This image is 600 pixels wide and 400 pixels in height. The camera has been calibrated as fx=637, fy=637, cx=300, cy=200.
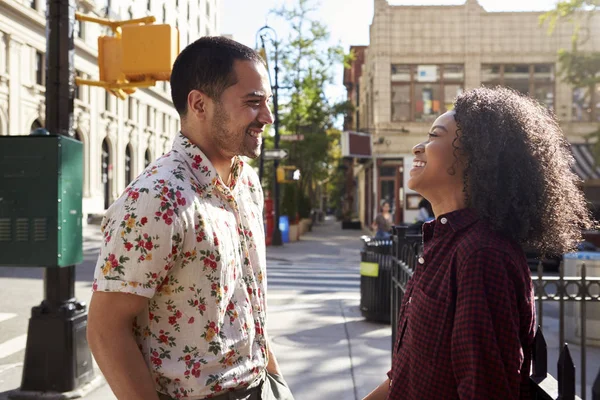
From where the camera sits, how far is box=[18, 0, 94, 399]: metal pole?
16.4 feet

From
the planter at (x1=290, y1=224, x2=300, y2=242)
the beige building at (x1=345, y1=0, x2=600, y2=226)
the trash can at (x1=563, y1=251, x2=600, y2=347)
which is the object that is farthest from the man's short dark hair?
the beige building at (x1=345, y1=0, x2=600, y2=226)

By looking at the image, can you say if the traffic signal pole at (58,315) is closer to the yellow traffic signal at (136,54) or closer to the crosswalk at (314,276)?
the yellow traffic signal at (136,54)

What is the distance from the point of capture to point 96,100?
3869cm

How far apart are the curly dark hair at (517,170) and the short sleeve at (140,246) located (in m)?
0.93

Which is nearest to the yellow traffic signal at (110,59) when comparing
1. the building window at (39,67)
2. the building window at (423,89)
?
the building window at (423,89)

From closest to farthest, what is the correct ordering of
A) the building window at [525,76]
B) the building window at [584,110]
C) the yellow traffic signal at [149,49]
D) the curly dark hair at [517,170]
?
the curly dark hair at [517,170], the yellow traffic signal at [149,49], the building window at [584,110], the building window at [525,76]

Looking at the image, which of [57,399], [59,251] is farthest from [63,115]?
[57,399]

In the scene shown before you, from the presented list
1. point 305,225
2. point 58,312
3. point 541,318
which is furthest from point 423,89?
point 541,318

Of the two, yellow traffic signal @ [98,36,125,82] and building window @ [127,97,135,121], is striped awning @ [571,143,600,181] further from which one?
building window @ [127,97,135,121]

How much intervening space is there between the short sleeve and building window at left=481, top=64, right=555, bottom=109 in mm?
29849

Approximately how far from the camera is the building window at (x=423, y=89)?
29688 millimetres

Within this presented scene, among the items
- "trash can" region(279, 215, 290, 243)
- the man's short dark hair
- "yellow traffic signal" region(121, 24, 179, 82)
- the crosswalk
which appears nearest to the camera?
the man's short dark hair

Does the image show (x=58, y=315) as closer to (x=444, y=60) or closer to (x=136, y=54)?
(x=136, y=54)

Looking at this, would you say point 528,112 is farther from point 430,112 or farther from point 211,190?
point 430,112
